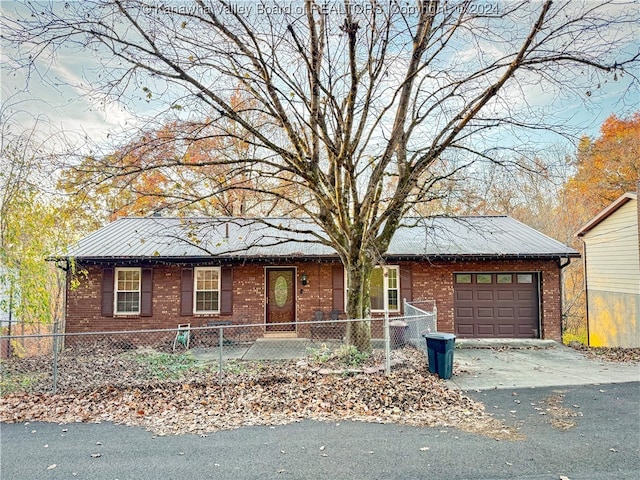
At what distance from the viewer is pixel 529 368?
8.52m

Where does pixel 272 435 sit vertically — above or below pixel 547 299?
below

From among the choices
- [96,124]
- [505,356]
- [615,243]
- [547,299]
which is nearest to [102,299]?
[96,124]

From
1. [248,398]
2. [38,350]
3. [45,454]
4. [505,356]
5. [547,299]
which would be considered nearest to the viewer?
[45,454]

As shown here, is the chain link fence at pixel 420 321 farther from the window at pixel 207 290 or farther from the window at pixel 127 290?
the window at pixel 127 290

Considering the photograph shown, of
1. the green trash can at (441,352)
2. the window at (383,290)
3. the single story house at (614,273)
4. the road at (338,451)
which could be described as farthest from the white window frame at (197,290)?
the single story house at (614,273)

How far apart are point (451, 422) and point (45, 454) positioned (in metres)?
5.26

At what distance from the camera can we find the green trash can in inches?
291

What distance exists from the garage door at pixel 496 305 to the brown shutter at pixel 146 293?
10019mm

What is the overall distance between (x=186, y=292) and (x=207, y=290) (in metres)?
0.66

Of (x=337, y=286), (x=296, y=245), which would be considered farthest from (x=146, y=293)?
(x=337, y=286)

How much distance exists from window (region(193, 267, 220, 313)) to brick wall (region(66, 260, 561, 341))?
1.08 ft

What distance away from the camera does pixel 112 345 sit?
11477 millimetres

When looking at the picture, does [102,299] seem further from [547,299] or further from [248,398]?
[547,299]

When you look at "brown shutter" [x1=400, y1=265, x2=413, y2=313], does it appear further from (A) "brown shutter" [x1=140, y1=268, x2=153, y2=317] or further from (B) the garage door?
(A) "brown shutter" [x1=140, y1=268, x2=153, y2=317]
